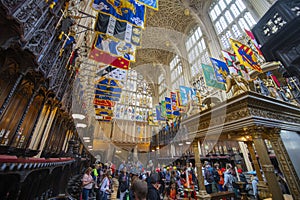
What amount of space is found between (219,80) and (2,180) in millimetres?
7851

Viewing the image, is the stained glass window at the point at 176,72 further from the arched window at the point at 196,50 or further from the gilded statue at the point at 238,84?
the gilded statue at the point at 238,84

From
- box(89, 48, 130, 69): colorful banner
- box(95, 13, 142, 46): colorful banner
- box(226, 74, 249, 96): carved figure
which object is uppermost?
box(95, 13, 142, 46): colorful banner

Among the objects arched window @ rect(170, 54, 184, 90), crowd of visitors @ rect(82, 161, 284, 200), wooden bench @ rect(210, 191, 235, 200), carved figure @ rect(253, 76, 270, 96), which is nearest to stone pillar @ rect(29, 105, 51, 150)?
crowd of visitors @ rect(82, 161, 284, 200)

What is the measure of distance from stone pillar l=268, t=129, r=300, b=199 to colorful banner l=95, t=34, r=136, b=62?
19.8ft

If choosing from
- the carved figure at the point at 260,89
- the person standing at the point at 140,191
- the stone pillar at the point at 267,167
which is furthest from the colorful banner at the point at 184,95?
the person standing at the point at 140,191

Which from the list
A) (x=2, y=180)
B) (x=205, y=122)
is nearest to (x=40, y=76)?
(x=2, y=180)

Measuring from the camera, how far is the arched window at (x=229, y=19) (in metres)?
9.97

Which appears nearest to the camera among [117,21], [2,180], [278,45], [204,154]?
[278,45]

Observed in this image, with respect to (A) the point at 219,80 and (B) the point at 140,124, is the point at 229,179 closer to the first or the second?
(A) the point at 219,80

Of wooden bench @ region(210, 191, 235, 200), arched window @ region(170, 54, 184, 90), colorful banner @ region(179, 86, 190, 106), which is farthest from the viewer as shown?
arched window @ region(170, 54, 184, 90)

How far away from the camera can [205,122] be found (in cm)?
356

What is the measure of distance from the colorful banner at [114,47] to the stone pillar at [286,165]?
605 centimetres

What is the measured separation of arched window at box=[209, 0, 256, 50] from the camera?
9970 millimetres

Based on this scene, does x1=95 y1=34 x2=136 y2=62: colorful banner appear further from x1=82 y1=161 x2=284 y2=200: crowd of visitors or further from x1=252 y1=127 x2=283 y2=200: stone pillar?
x1=252 y1=127 x2=283 y2=200: stone pillar
